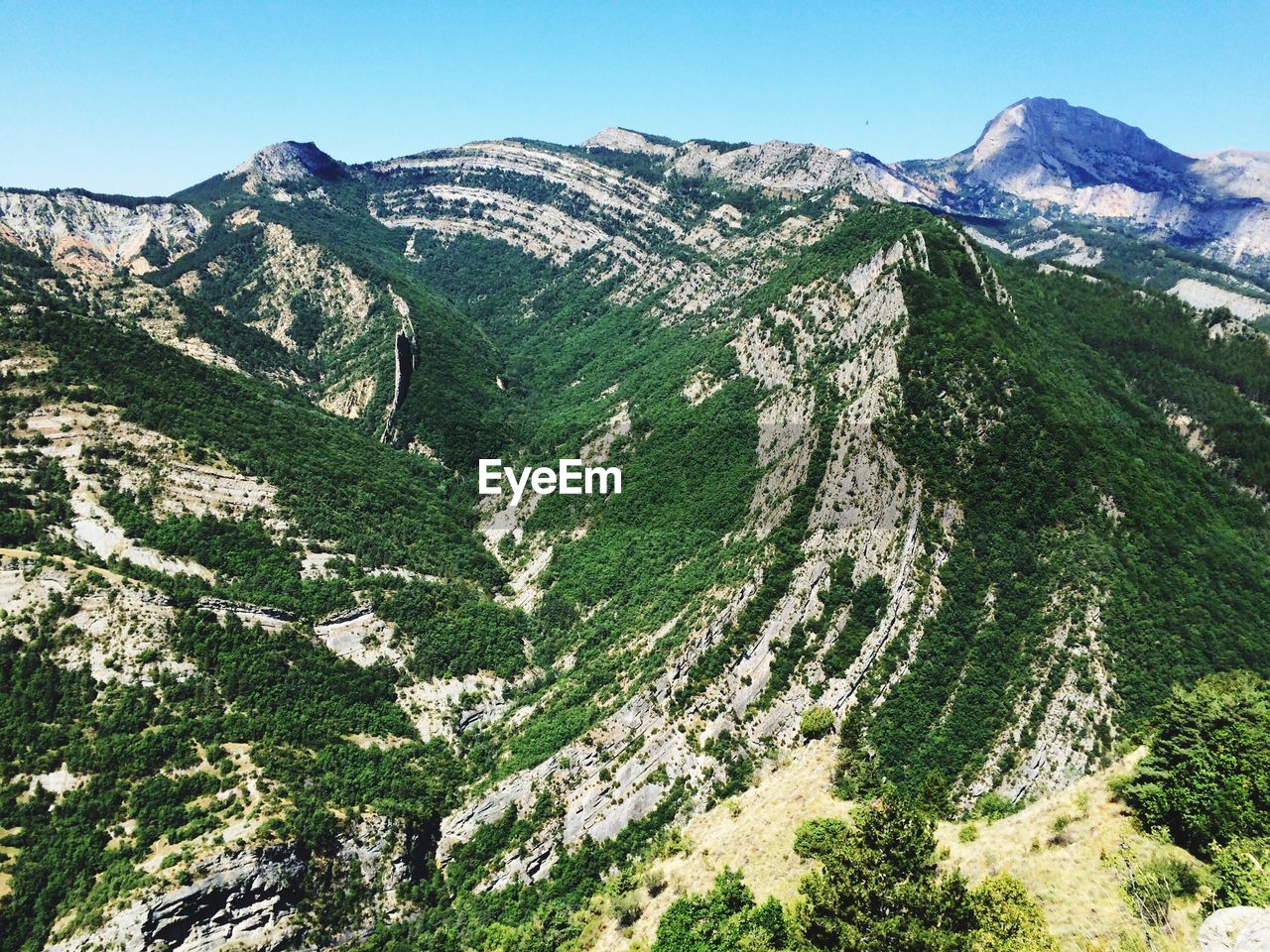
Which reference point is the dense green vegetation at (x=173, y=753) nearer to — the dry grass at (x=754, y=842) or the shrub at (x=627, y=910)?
the shrub at (x=627, y=910)

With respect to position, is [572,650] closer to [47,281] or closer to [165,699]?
[165,699]

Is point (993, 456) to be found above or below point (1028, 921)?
above

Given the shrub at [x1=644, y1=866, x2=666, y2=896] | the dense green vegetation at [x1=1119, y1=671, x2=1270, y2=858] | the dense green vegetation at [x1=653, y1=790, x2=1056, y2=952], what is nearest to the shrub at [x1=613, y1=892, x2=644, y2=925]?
the shrub at [x1=644, y1=866, x2=666, y2=896]

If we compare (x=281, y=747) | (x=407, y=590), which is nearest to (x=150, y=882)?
(x=281, y=747)

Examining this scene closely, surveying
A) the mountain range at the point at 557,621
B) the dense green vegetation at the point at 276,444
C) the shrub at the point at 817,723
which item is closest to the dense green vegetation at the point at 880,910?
the mountain range at the point at 557,621

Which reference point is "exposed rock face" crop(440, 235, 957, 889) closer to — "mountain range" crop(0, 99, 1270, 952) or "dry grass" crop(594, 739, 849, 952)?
"mountain range" crop(0, 99, 1270, 952)

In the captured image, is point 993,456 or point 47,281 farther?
point 47,281

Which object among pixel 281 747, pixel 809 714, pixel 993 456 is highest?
pixel 993 456

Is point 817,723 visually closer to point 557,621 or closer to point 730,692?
point 730,692
